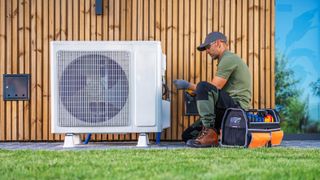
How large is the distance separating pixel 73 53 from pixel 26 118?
1424mm

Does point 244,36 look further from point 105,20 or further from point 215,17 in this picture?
point 105,20

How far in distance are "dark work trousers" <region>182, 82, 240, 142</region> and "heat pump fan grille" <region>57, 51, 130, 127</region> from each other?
0.64 m

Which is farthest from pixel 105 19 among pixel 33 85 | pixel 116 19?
pixel 33 85

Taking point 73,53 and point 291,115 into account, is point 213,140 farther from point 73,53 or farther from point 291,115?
point 291,115

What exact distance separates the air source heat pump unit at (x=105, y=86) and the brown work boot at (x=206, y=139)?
1.25 ft

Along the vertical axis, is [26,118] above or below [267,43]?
below

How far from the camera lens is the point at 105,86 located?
6039mm

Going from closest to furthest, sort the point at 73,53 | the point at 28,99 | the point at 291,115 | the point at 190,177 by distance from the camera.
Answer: the point at 190,177, the point at 73,53, the point at 28,99, the point at 291,115

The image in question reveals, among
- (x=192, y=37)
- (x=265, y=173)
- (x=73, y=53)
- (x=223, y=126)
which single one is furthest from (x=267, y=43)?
(x=265, y=173)

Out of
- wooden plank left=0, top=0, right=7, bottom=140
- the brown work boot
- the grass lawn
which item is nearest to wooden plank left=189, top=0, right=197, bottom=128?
the brown work boot

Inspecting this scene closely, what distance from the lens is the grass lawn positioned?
11.7 ft

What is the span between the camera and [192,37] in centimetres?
720

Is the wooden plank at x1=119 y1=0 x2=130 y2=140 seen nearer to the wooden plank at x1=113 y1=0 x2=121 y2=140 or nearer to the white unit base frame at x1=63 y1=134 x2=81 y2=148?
the wooden plank at x1=113 y1=0 x2=121 y2=140

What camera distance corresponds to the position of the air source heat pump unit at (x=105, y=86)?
6.04m
